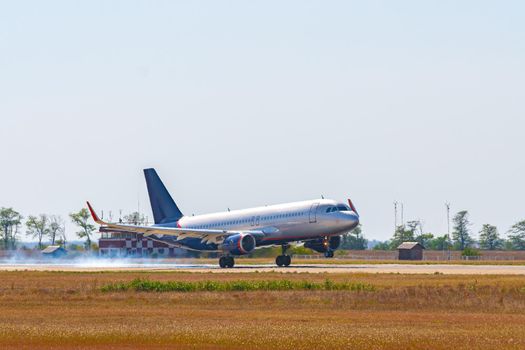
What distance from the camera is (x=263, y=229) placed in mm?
92688

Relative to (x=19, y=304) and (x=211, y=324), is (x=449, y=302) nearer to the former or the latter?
(x=211, y=324)

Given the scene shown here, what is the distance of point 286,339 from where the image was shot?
33469 millimetres

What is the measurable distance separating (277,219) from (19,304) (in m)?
43.8

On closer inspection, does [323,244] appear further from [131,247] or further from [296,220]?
[131,247]

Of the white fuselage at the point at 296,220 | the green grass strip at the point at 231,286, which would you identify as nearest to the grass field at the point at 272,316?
the green grass strip at the point at 231,286

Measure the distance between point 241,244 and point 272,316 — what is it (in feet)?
162

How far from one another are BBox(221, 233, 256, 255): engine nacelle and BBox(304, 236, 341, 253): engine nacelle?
4.79 m

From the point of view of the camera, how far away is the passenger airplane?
8894 cm

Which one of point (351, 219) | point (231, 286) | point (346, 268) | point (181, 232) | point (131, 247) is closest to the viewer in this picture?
point (231, 286)

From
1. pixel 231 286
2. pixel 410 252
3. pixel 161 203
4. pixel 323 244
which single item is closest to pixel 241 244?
pixel 323 244

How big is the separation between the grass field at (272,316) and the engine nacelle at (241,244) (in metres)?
25.9

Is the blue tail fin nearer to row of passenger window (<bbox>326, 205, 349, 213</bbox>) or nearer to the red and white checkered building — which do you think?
row of passenger window (<bbox>326, 205, 349, 213</bbox>)

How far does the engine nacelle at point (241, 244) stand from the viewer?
91.3m

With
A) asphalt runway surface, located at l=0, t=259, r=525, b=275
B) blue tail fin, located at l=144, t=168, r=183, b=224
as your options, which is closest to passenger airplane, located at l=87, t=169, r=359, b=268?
asphalt runway surface, located at l=0, t=259, r=525, b=275
